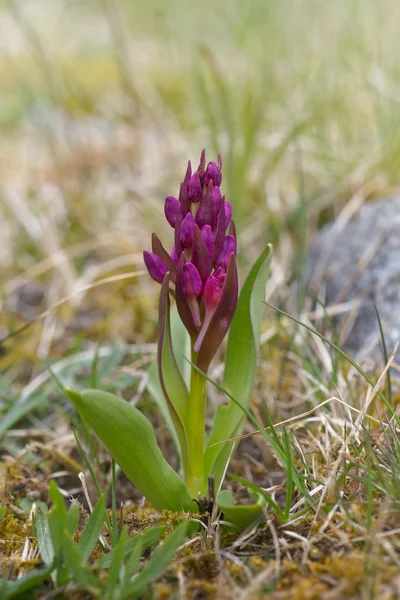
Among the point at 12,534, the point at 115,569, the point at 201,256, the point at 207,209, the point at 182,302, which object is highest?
the point at 207,209

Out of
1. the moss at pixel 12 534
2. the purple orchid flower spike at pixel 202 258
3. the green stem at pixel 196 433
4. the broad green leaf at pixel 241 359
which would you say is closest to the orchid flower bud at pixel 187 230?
A: the purple orchid flower spike at pixel 202 258

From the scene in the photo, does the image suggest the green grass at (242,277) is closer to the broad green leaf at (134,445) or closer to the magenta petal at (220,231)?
the broad green leaf at (134,445)

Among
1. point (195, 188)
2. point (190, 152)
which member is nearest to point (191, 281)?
point (195, 188)

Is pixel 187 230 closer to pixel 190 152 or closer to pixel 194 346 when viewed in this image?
pixel 194 346

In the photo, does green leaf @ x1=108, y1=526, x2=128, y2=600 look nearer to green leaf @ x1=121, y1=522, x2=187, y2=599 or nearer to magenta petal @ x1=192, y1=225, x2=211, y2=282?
green leaf @ x1=121, y1=522, x2=187, y2=599

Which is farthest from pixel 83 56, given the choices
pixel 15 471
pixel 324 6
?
pixel 15 471

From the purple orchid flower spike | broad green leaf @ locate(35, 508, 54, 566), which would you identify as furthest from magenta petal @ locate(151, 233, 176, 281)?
broad green leaf @ locate(35, 508, 54, 566)
